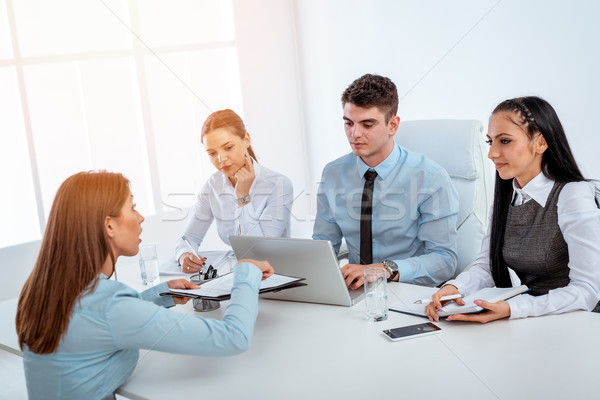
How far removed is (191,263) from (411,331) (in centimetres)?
96

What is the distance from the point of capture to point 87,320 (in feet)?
3.67

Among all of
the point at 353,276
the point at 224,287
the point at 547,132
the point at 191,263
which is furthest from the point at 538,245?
the point at 191,263

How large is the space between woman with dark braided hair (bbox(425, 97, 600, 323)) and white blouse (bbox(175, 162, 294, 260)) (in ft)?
3.26

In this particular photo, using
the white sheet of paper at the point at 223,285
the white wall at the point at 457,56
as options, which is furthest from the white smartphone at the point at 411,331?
the white wall at the point at 457,56

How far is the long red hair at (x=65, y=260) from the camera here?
111 centimetres

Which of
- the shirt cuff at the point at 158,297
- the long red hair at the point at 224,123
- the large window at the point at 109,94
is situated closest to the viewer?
the shirt cuff at the point at 158,297

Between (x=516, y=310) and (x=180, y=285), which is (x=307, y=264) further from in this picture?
(x=516, y=310)

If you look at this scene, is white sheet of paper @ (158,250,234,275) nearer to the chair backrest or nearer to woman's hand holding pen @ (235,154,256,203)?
woman's hand holding pen @ (235,154,256,203)

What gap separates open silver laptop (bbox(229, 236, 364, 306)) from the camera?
1.43 meters

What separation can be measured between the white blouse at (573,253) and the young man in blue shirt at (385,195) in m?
0.36

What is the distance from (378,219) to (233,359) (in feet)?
3.33

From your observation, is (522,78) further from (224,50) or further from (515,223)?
(224,50)

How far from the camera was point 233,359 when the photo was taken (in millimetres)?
1252

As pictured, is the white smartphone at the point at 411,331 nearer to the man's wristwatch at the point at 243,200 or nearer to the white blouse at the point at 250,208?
the white blouse at the point at 250,208
